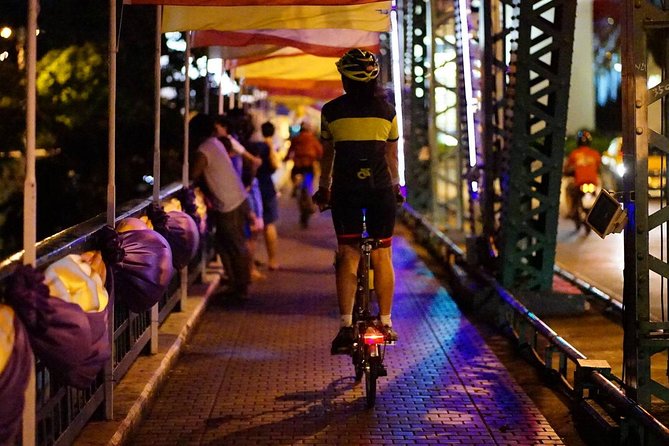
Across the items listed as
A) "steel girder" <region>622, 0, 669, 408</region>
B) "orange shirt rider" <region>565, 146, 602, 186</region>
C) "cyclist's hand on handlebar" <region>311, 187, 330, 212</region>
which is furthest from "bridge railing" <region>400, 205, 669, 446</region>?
"orange shirt rider" <region>565, 146, 602, 186</region>

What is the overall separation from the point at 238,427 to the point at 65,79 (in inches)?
360

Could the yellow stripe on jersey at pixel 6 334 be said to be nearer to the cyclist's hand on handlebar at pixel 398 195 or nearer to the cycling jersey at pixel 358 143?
the cycling jersey at pixel 358 143

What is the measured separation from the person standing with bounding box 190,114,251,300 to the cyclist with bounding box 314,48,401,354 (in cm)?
400

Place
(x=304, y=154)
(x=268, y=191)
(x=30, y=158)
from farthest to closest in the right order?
1. (x=304, y=154)
2. (x=268, y=191)
3. (x=30, y=158)

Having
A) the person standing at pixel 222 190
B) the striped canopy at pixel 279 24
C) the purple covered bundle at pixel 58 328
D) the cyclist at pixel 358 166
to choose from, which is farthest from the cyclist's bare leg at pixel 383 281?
the person standing at pixel 222 190

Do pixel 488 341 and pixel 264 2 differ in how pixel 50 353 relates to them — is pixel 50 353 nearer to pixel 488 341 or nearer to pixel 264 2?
pixel 264 2

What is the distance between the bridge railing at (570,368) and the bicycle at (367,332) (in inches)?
54.0

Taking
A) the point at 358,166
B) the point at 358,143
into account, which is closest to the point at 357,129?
the point at 358,143

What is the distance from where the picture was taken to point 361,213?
7.78m

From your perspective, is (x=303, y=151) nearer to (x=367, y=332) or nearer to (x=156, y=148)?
(x=156, y=148)

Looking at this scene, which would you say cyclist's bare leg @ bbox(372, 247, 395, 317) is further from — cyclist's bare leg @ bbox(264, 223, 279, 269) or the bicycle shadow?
cyclist's bare leg @ bbox(264, 223, 279, 269)

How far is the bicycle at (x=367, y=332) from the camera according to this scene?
7484 mm

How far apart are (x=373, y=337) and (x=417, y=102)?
15.4 meters

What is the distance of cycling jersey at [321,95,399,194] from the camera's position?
7.68m
